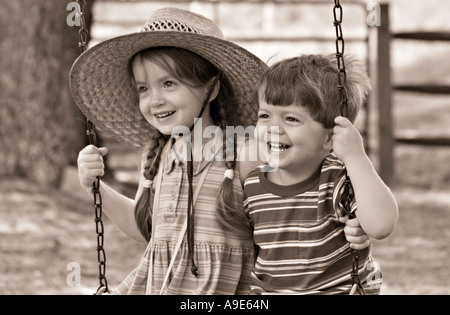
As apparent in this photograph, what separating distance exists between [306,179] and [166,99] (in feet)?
2.15

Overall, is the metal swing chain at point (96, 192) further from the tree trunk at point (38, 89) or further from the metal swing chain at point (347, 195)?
the tree trunk at point (38, 89)

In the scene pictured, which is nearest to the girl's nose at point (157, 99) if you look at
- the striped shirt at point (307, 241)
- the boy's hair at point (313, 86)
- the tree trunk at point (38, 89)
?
the boy's hair at point (313, 86)

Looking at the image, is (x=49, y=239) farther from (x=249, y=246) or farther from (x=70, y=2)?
(x=249, y=246)

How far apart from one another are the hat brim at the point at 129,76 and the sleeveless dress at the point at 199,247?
0.36m

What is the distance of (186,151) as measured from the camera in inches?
130

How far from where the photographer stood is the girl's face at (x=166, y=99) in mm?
3193

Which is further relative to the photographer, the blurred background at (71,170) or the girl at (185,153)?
the blurred background at (71,170)

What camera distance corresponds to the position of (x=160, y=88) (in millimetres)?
3197

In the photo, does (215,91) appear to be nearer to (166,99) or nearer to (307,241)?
(166,99)

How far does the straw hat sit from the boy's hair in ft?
0.96

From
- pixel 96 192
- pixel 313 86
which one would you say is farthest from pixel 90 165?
pixel 313 86

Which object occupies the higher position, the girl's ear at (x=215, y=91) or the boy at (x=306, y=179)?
the girl's ear at (x=215, y=91)

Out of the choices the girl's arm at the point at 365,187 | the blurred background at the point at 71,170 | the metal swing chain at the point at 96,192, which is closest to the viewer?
the girl's arm at the point at 365,187

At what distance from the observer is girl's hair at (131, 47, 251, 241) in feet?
10.3
